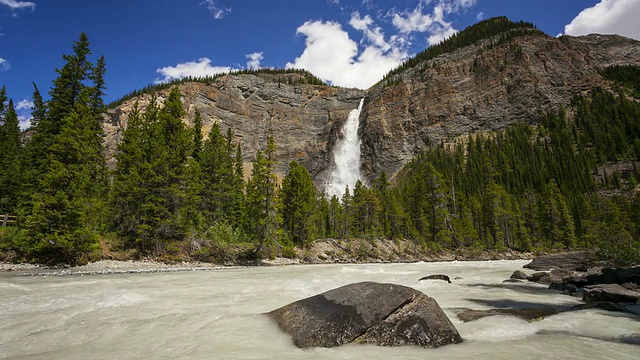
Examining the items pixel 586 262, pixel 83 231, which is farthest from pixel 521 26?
pixel 83 231

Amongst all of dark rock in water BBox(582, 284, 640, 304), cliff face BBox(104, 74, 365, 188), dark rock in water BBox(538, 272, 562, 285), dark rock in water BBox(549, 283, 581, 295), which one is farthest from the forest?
cliff face BBox(104, 74, 365, 188)

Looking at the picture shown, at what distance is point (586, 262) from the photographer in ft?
77.9

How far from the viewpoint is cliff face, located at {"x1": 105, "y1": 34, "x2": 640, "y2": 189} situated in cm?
11812

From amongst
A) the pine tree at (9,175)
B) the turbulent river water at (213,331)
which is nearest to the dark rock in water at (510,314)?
the turbulent river water at (213,331)

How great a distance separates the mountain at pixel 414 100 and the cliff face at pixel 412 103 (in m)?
0.41

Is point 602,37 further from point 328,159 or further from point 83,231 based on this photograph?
point 83,231

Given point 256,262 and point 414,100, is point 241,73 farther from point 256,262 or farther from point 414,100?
point 256,262

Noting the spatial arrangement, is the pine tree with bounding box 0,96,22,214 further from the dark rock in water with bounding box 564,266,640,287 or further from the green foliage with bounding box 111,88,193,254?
the dark rock in water with bounding box 564,266,640,287

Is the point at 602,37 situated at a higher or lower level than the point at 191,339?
higher

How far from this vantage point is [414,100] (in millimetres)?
132375

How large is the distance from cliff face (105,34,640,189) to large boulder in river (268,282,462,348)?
4660 inches

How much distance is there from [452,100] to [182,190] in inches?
4929

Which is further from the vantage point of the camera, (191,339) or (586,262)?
(586,262)

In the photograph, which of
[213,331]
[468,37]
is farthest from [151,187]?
[468,37]
